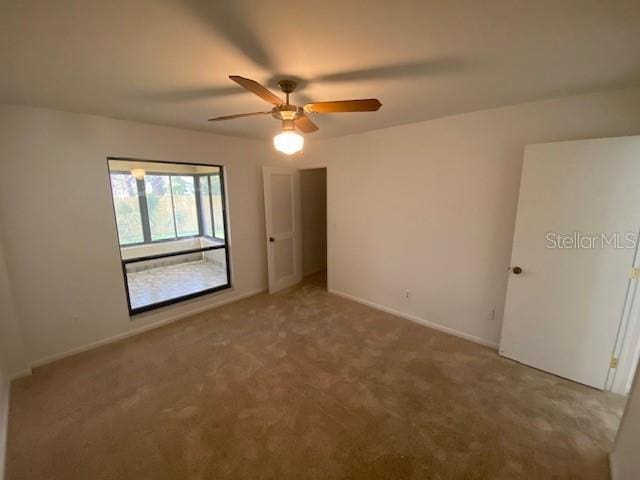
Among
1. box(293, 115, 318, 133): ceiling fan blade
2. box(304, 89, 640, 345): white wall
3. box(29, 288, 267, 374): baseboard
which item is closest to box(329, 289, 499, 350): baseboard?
box(304, 89, 640, 345): white wall

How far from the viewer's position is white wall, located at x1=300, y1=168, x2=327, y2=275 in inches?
198

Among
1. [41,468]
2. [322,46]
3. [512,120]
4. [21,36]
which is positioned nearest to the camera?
[21,36]

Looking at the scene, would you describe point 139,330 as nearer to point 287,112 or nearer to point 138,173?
point 138,173

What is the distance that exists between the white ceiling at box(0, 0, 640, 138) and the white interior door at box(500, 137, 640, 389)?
0.56 m

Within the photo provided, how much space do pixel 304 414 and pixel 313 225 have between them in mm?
3681

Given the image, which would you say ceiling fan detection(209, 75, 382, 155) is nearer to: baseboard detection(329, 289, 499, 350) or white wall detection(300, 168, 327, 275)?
baseboard detection(329, 289, 499, 350)

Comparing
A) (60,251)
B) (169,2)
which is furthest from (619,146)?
(60,251)

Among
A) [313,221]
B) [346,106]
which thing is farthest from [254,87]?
[313,221]

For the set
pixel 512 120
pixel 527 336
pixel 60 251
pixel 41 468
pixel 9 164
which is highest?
pixel 512 120

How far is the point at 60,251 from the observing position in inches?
101

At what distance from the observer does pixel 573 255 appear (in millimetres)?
2182

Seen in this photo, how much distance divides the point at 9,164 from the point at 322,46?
9.34ft

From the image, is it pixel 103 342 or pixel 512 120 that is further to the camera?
pixel 103 342

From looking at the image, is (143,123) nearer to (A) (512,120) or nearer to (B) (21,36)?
(B) (21,36)
